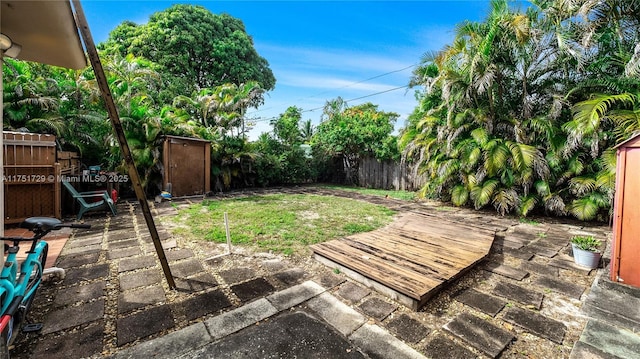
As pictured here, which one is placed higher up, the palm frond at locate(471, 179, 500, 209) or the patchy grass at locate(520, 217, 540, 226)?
the palm frond at locate(471, 179, 500, 209)

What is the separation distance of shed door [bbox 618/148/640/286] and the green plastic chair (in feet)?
25.1

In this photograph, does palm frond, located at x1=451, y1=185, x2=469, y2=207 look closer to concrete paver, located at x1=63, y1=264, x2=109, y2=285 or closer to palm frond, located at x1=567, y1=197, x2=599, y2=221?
palm frond, located at x1=567, y1=197, x2=599, y2=221

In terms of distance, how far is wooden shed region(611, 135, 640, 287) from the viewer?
261cm

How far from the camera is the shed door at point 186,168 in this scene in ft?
24.7

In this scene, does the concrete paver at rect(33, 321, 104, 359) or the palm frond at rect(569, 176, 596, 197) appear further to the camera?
the palm frond at rect(569, 176, 596, 197)

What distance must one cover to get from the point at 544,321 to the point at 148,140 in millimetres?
8699

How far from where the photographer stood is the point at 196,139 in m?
8.07

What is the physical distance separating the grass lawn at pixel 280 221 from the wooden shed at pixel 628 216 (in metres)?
2.95

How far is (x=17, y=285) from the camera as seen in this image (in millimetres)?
1815

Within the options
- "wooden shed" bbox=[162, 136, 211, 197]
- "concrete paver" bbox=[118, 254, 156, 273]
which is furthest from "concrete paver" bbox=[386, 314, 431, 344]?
"wooden shed" bbox=[162, 136, 211, 197]

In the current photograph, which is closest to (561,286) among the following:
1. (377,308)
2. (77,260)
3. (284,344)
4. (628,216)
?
(628,216)

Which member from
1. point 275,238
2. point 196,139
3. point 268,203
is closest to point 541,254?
point 275,238

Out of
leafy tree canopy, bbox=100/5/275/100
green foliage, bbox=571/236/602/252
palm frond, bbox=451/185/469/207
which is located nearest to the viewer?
green foliage, bbox=571/236/602/252

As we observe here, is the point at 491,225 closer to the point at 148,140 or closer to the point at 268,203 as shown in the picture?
the point at 268,203
